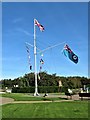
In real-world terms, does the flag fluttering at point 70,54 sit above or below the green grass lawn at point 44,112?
above

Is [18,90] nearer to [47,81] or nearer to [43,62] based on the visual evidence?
[43,62]

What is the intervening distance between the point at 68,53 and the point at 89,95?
30.6ft

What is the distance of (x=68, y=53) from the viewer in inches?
1270

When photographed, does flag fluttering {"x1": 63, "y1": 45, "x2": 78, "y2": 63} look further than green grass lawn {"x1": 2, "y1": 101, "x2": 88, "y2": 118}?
Yes

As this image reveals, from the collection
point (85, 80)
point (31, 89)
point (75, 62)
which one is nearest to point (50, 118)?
point (75, 62)

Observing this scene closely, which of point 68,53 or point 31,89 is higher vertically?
point 68,53

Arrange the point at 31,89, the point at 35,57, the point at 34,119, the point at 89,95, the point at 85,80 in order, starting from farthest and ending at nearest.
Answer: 1. the point at 85,80
2. the point at 31,89
3. the point at 35,57
4. the point at 89,95
5. the point at 34,119

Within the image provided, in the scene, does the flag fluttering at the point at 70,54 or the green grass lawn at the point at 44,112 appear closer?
the green grass lawn at the point at 44,112

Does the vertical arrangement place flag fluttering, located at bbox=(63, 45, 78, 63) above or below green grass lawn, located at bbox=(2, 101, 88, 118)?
above

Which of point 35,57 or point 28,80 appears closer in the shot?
point 35,57

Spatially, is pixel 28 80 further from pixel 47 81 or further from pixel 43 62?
pixel 43 62

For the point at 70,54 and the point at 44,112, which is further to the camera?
the point at 70,54

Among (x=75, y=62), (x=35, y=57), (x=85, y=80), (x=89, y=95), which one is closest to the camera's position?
(x=89, y=95)

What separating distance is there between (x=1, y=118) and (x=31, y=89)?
144ft
